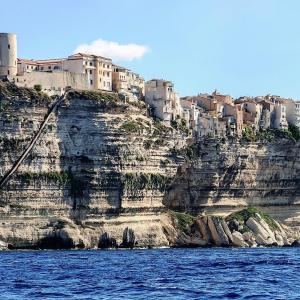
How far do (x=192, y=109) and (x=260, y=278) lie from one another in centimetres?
5705

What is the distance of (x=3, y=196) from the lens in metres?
79.7

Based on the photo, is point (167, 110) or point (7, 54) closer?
point (7, 54)

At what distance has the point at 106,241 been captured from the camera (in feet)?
275

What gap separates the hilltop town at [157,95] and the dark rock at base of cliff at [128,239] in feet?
42.9

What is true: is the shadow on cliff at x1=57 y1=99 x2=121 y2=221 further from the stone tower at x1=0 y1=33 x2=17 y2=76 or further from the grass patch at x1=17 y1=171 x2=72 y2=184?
the stone tower at x1=0 y1=33 x2=17 y2=76

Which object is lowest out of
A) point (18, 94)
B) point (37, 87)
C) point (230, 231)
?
point (230, 231)

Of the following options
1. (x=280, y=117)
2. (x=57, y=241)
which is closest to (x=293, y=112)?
(x=280, y=117)

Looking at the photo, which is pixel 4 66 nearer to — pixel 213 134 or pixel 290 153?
pixel 213 134

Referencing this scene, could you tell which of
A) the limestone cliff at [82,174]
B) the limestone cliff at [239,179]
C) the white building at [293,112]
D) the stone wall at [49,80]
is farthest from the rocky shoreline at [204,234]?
the white building at [293,112]

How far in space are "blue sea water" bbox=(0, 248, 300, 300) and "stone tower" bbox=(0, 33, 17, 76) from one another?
18.9 meters

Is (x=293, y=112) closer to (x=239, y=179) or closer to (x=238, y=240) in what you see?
(x=239, y=179)

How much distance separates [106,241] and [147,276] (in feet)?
107

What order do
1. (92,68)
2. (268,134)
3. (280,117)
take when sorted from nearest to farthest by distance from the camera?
1. (92,68)
2. (268,134)
3. (280,117)

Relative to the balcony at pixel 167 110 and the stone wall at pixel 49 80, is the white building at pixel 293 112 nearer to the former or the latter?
the balcony at pixel 167 110
